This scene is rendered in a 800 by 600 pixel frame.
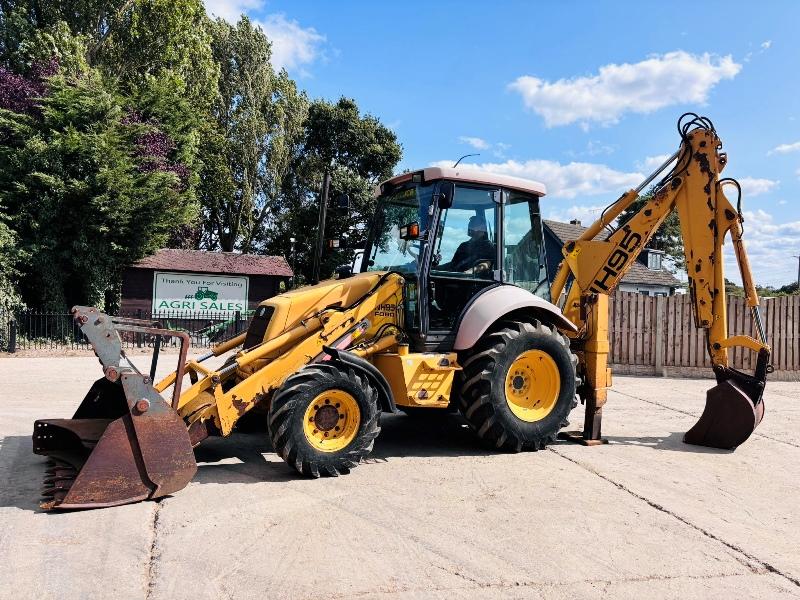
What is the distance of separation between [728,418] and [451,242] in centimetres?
352

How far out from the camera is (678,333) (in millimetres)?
13234

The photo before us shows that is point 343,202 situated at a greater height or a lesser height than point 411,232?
greater

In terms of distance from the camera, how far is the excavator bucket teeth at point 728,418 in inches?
253

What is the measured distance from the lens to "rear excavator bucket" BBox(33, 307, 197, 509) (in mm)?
4164

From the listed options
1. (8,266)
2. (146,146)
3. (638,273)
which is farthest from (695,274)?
(638,273)

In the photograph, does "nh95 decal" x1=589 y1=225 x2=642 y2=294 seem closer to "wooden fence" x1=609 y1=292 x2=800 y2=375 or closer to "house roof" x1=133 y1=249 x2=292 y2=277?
"wooden fence" x1=609 y1=292 x2=800 y2=375

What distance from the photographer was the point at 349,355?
5.21 meters

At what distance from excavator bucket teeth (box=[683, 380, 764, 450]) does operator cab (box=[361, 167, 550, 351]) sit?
2.12 metres

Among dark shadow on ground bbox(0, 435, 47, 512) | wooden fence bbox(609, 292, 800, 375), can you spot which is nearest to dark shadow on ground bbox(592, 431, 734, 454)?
dark shadow on ground bbox(0, 435, 47, 512)

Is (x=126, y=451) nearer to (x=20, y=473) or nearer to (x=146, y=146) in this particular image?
(x=20, y=473)

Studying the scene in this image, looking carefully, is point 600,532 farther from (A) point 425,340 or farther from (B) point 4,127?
(B) point 4,127

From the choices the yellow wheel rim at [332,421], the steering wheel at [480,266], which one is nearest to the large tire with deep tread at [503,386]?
the steering wheel at [480,266]

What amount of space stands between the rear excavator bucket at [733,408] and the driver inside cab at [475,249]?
2.85 metres

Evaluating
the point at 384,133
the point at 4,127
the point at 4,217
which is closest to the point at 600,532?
the point at 4,217
